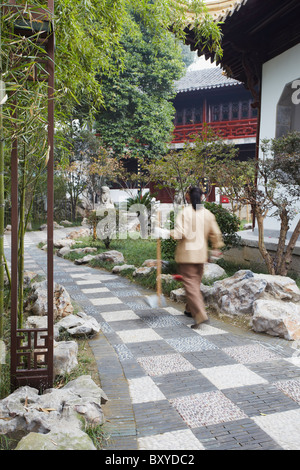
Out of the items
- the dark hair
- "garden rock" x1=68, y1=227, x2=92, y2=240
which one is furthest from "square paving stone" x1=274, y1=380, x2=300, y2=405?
"garden rock" x1=68, y1=227, x2=92, y2=240

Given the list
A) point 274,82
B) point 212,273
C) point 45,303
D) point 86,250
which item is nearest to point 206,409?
point 45,303

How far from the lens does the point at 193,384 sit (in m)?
2.97

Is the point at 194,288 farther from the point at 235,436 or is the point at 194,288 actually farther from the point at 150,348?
the point at 235,436

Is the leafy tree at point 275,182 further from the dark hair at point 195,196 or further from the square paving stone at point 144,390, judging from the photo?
the square paving stone at point 144,390

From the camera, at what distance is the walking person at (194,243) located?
4.23m

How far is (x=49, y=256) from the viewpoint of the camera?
8.45ft

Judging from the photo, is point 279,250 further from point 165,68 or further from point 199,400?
point 165,68

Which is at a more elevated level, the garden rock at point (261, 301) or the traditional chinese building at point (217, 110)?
the traditional chinese building at point (217, 110)

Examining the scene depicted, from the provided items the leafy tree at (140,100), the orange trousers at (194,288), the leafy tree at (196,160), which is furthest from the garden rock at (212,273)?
the leafy tree at (140,100)

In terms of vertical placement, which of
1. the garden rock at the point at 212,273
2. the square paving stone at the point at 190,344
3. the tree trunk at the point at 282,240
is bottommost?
the square paving stone at the point at 190,344

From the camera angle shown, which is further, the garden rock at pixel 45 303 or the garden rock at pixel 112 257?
the garden rock at pixel 112 257

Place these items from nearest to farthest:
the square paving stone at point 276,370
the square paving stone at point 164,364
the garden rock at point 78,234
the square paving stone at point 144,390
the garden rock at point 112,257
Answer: the square paving stone at point 144,390 → the square paving stone at point 276,370 → the square paving stone at point 164,364 → the garden rock at point 112,257 → the garden rock at point 78,234

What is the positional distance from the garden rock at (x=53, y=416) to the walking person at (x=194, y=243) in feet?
6.07
